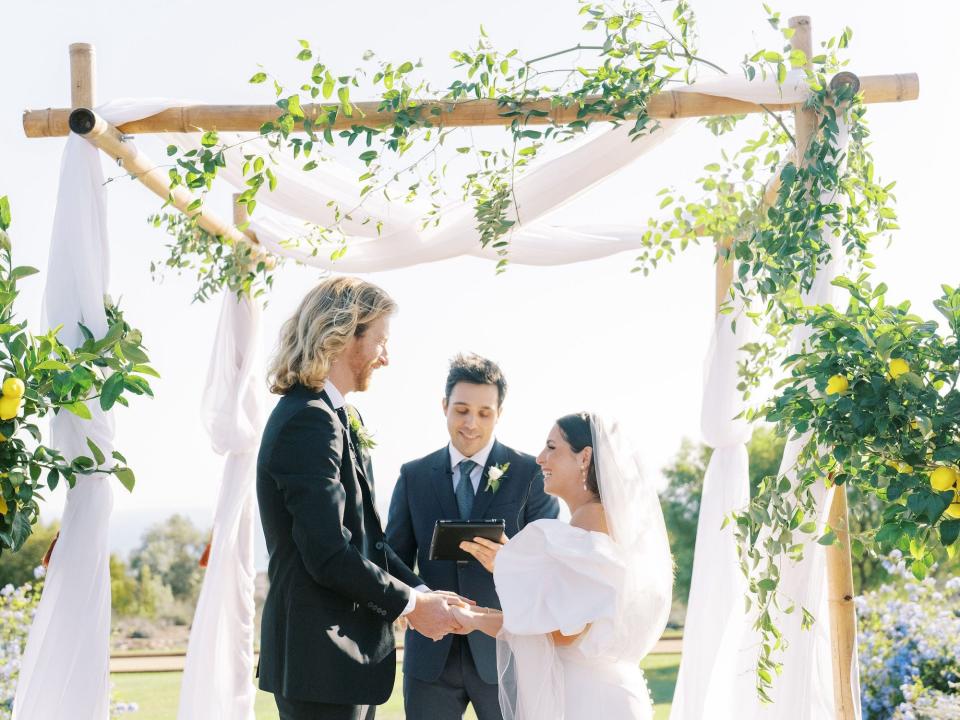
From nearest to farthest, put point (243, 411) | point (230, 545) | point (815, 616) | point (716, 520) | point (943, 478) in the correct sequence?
point (943, 478) → point (815, 616) → point (716, 520) → point (230, 545) → point (243, 411)

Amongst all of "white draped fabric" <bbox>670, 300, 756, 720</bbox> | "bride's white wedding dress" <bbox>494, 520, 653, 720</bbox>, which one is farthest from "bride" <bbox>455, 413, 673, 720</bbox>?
"white draped fabric" <bbox>670, 300, 756, 720</bbox>

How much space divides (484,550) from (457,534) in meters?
0.13

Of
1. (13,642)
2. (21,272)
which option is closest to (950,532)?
(21,272)

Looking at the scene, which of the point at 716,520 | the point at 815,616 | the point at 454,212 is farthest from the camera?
the point at 716,520

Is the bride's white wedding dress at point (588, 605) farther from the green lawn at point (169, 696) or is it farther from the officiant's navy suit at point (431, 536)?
the green lawn at point (169, 696)

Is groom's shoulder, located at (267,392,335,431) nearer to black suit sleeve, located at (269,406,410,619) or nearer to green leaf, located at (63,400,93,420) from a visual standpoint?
black suit sleeve, located at (269,406,410,619)

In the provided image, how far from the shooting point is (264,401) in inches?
233

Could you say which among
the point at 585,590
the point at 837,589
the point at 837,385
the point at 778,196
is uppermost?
the point at 778,196

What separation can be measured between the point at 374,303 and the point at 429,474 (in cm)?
106

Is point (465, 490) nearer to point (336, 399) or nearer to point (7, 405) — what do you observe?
point (336, 399)

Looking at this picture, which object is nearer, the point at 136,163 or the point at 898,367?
the point at 898,367

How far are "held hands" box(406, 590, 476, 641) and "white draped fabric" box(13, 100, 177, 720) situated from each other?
3.68 ft

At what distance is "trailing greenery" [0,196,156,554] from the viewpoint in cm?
320

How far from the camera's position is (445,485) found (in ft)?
14.5
